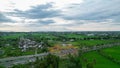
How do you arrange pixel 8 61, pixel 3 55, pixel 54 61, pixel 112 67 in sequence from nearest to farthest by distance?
pixel 54 61, pixel 112 67, pixel 8 61, pixel 3 55

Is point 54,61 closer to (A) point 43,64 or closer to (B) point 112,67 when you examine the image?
(A) point 43,64

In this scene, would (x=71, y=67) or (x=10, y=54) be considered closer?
(x=71, y=67)

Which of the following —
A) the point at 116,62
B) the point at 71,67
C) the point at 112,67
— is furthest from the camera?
the point at 116,62

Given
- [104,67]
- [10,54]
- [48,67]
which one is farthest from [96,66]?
[10,54]

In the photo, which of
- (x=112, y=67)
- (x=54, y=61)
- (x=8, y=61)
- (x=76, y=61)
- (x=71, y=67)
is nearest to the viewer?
(x=71, y=67)

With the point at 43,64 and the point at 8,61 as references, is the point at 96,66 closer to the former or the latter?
the point at 43,64

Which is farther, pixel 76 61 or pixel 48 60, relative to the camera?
pixel 48 60

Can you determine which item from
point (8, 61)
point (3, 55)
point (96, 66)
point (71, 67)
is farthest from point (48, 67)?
point (3, 55)

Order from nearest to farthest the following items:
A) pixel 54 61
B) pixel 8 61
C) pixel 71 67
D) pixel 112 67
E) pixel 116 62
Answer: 1. pixel 71 67
2. pixel 54 61
3. pixel 112 67
4. pixel 116 62
5. pixel 8 61

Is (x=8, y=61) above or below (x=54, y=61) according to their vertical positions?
below

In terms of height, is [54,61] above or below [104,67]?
above
